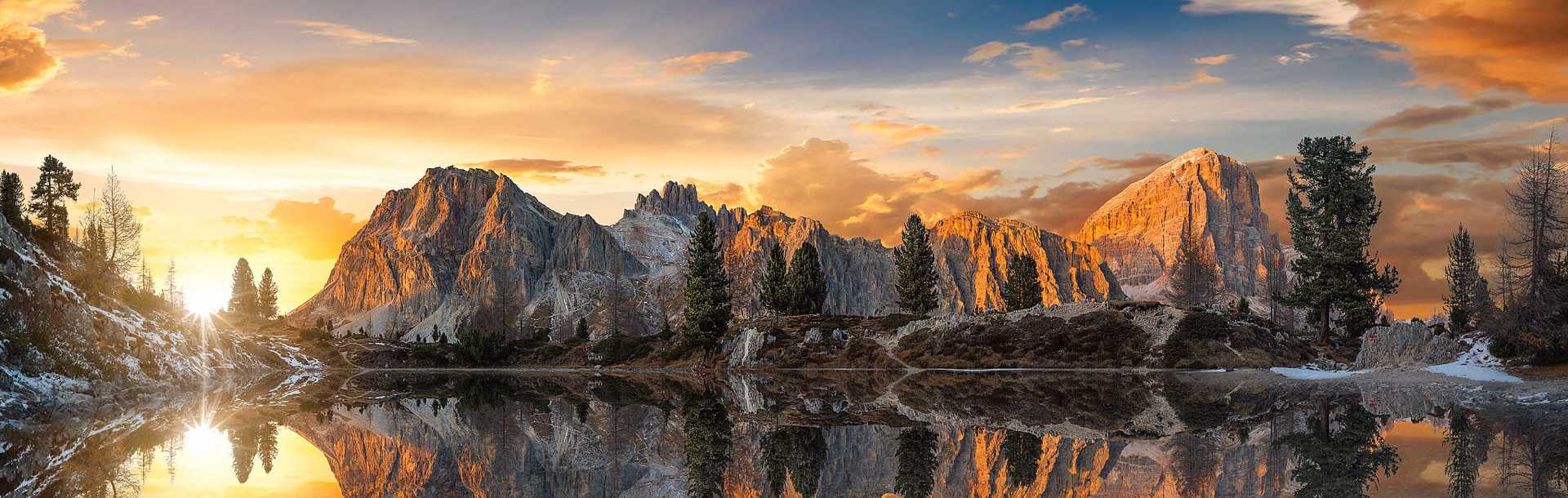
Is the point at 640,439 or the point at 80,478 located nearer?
the point at 80,478

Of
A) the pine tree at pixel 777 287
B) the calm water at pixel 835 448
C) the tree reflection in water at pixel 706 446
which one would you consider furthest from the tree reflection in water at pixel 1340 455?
the pine tree at pixel 777 287

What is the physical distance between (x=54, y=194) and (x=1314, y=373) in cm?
11525

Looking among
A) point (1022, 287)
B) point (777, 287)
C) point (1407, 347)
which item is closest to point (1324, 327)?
point (1407, 347)

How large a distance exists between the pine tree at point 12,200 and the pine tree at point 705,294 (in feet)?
209

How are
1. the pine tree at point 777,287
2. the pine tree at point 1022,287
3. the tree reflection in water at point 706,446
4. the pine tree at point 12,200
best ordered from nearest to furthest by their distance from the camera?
the tree reflection in water at point 706,446, the pine tree at point 12,200, the pine tree at point 777,287, the pine tree at point 1022,287

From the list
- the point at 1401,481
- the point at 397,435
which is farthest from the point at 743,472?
the point at 397,435

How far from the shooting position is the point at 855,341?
103125 millimetres

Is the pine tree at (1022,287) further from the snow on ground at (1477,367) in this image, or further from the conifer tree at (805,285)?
the snow on ground at (1477,367)

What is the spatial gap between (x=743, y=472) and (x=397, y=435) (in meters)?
17.9

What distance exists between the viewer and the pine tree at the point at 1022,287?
131m

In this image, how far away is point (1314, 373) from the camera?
66188mm

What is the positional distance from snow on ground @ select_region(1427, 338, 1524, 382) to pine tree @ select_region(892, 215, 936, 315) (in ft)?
220

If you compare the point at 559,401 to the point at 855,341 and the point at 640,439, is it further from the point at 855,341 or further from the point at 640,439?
the point at 855,341

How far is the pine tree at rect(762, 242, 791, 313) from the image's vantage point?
419ft
